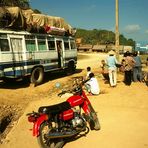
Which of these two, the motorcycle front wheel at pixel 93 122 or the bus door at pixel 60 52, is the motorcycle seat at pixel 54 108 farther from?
the bus door at pixel 60 52

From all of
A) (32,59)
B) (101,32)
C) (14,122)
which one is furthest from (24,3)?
(101,32)

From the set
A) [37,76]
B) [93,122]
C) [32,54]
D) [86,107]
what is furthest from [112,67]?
[86,107]

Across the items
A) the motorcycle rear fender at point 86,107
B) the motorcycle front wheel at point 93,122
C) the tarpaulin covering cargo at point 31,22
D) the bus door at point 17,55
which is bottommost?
the motorcycle front wheel at point 93,122

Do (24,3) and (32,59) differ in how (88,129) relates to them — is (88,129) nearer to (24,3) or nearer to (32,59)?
(32,59)

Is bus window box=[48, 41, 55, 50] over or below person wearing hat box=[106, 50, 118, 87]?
over

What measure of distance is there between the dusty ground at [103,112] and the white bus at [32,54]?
2.79ft

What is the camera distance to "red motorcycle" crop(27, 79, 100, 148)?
6.70 metres

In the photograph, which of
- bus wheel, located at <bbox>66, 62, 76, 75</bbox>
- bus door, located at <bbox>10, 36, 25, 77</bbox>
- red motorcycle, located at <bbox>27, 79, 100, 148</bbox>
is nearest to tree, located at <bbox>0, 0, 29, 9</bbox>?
bus wheel, located at <bbox>66, 62, 76, 75</bbox>

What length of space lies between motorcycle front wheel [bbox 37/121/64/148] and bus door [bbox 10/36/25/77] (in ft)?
24.5

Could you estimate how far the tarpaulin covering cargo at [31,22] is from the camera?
14.4 metres

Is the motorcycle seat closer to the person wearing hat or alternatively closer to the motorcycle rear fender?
the motorcycle rear fender

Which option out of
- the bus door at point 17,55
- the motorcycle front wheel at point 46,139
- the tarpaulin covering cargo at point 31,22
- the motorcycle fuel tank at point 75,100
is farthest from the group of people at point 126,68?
the motorcycle front wheel at point 46,139

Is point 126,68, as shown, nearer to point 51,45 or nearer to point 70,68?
point 51,45

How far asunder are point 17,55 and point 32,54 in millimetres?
1158
